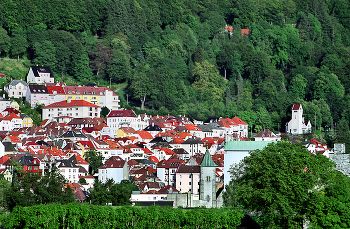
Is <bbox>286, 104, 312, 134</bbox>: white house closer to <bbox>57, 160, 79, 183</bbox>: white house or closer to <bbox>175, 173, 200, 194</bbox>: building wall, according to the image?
<bbox>175, 173, 200, 194</bbox>: building wall

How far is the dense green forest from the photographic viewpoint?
12381cm

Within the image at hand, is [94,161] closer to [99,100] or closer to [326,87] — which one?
[99,100]

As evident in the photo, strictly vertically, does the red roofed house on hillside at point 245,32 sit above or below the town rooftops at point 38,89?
above

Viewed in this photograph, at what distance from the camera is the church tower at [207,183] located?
7462cm

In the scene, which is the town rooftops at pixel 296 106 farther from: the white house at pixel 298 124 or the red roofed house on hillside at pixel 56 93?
the red roofed house on hillside at pixel 56 93

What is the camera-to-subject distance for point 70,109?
111 metres

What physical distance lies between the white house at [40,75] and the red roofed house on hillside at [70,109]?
627 cm

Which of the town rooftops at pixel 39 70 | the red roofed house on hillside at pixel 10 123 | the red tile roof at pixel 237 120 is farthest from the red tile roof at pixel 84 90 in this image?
the red tile roof at pixel 237 120

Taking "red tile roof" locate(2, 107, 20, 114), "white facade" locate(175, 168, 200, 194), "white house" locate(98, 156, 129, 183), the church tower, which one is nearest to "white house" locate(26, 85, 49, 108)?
"red tile roof" locate(2, 107, 20, 114)

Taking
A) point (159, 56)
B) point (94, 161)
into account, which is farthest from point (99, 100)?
point (94, 161)

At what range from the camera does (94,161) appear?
294 ft

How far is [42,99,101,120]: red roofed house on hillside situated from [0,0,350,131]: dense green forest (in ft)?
31.2

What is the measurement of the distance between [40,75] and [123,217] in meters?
65.6

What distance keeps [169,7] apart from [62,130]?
5547cm
